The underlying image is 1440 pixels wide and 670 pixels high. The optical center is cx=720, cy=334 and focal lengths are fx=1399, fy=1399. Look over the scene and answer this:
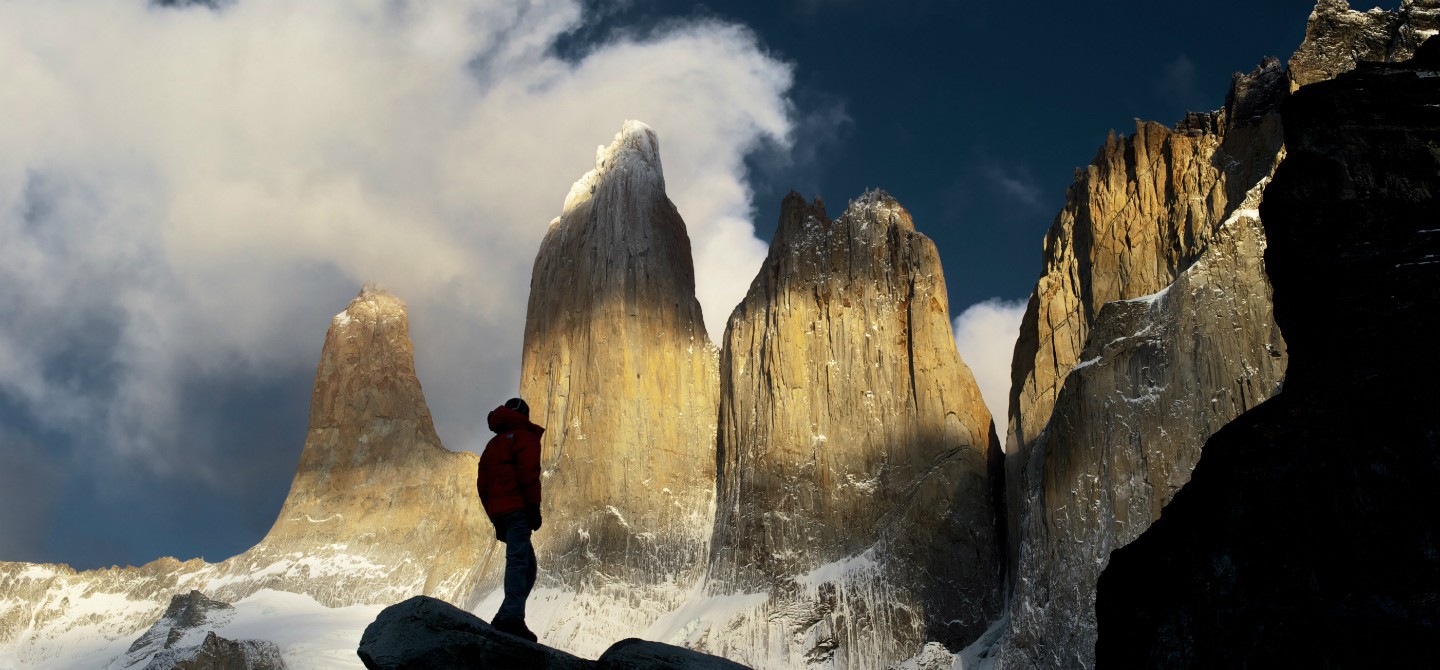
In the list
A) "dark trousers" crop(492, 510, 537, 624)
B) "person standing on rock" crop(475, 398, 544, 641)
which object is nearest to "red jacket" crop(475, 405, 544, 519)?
"person standing on rock" crop(475, 398, 544, 641)

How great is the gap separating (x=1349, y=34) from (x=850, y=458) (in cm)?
2448

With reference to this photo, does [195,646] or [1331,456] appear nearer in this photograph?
[1331,456]

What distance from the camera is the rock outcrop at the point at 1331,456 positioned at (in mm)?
8742

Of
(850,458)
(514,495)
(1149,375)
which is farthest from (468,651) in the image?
(850,458)

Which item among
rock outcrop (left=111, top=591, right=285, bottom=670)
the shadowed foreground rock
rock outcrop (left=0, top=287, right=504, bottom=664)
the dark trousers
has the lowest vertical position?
the shadowed foreground rock

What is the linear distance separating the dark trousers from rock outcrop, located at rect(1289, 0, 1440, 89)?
1222 inches

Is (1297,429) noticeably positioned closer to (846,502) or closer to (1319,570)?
(1319,570)

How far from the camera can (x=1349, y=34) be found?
3978 cm

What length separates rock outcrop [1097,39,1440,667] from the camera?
8.74 m

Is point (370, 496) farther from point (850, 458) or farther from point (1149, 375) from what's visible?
point (1149, 375)

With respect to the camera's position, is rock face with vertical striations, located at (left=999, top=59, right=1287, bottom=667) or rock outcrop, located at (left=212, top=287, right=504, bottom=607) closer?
rock face with vertical striations, located at (left=999, top=59, right=1287, bottom=667)

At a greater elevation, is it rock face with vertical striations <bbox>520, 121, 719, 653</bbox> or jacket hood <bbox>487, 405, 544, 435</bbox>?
rock face with vertical striations <bbox>520, 121, 719, 653</bbox>

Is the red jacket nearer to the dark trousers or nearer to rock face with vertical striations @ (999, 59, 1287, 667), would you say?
the dark trousers

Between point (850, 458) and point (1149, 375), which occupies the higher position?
point (850, 458)
